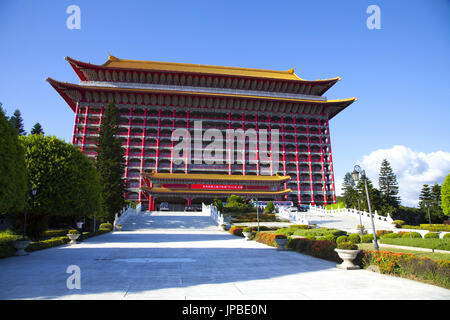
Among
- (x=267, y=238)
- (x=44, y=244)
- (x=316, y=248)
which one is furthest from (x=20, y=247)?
(x=316, y=248)

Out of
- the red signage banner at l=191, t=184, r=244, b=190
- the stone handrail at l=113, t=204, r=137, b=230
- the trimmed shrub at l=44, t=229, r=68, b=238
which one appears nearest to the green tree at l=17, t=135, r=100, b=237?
the trimmed shrub at l=44, t=229, r=68, b=238

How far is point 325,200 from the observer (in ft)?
208

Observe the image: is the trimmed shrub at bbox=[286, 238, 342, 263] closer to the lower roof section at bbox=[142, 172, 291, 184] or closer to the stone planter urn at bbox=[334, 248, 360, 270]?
the stone planter urn at bbox=[334, 248, 360, 270]

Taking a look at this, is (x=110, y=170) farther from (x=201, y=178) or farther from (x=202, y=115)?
(x=202, y=115)

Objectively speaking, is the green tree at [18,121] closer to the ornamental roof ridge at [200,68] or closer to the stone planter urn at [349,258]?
A: the ornamental roof ridge at [200,68]

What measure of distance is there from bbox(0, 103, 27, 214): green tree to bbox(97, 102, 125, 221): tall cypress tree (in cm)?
1642

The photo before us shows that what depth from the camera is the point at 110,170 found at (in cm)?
3419

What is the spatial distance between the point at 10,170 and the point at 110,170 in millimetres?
20051

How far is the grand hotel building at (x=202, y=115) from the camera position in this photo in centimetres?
6126

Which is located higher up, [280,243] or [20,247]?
[20,247]

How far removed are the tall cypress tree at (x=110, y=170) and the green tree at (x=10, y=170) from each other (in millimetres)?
16421

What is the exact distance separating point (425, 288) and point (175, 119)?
2428 inches

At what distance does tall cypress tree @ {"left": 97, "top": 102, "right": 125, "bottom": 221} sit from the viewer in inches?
1283
